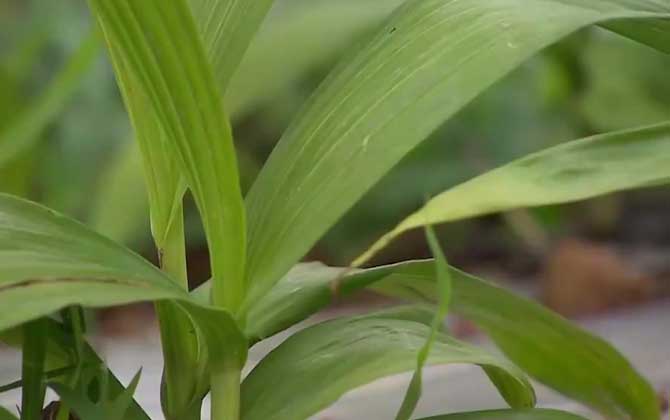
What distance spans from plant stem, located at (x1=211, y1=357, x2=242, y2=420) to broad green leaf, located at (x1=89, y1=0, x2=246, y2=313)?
2 centimetres

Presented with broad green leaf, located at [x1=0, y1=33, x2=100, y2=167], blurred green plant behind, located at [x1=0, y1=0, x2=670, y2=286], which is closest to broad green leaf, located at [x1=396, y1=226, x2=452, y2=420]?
broad green leaf, located at [x1=0, y1=33, x2=100, y2=167]

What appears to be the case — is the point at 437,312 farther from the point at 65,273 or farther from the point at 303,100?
the point at 303,100

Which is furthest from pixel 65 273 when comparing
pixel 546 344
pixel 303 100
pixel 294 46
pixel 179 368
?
pixel 303 100

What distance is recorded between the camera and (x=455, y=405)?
64cm

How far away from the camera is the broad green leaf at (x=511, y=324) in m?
0.38

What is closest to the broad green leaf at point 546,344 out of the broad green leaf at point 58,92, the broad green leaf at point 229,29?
the broad green leaf at point 229,29

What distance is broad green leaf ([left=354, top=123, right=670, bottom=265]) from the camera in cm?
31

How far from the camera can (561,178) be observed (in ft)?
1.07

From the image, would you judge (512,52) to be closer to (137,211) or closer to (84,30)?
(137,211)

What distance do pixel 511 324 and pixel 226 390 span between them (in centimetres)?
13

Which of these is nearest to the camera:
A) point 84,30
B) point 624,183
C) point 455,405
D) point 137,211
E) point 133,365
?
point 624,183

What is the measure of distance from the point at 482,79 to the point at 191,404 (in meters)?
0.16

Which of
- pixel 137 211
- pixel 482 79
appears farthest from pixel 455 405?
pixel 137 211

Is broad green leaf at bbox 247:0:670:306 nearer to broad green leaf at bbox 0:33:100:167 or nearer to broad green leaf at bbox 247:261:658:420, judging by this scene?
broad green leaf at bbox 247:261:658:420
